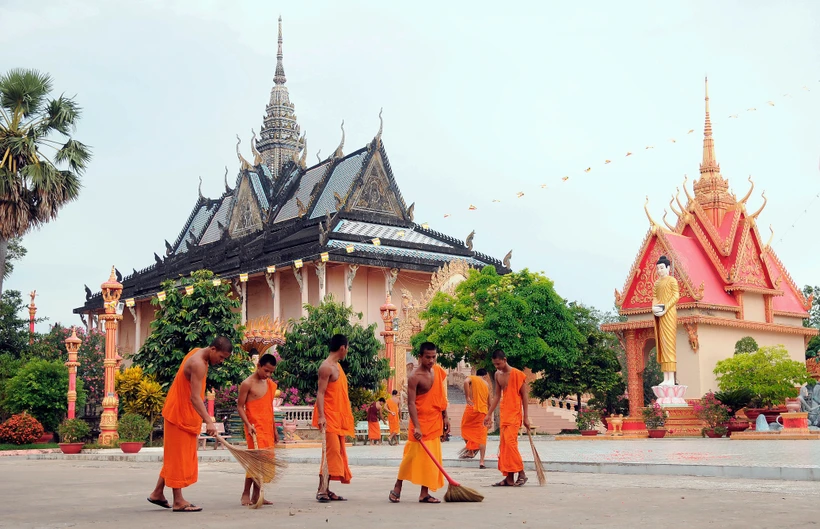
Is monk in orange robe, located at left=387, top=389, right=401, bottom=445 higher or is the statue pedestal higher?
the statue pedestal

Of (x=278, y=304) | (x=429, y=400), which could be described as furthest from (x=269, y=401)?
(x=278, y=304)

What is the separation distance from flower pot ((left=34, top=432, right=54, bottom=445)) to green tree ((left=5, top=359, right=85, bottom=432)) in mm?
378

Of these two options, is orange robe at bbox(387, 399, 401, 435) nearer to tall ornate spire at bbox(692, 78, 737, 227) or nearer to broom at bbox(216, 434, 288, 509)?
tall ornate spire at bbox(692, 78, 737, 227)

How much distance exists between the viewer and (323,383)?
8.36 meters

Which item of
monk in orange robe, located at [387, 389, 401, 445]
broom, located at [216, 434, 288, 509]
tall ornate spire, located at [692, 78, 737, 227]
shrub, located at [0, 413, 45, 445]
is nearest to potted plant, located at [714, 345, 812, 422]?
tall ornate spire, located at [692, 78, 737, 227]

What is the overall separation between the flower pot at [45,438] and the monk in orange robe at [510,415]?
710 inches

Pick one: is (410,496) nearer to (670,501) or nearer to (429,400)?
(429,400)

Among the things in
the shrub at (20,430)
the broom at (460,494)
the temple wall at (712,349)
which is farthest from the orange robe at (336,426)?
the temple wall at (712,349)

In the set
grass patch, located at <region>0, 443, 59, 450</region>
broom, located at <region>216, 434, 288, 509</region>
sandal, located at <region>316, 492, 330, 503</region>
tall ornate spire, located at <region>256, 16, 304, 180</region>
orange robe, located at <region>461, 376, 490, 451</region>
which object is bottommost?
grass patch, located at <region>0, 443, 59, 450</region>

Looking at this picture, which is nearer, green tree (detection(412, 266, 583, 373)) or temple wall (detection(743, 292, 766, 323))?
green tree (detection(412, 266, 583, 373))

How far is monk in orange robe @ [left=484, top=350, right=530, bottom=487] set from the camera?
9625 mm

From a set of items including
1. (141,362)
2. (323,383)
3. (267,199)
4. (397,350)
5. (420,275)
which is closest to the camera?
(323,383)

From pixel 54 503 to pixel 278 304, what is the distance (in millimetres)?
27520

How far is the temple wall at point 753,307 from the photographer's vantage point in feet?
96.4
